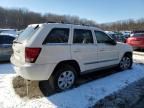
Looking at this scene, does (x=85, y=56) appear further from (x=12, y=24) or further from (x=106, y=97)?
(x=12, y=24)

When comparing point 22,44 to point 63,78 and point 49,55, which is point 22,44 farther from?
Result: point 63,78

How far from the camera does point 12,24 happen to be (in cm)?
8294

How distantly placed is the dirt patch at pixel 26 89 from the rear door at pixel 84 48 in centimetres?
143

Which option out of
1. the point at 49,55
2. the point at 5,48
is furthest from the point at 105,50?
the point at 5,48

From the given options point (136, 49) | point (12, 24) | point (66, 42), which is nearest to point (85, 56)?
point (66, 42)

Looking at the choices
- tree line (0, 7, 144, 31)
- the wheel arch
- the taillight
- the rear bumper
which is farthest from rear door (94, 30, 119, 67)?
tree line (0, 7, 144, 31)

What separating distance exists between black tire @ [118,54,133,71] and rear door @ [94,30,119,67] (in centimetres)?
65

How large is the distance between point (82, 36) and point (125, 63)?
2955 mm

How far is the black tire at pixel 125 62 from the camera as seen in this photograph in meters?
8.51

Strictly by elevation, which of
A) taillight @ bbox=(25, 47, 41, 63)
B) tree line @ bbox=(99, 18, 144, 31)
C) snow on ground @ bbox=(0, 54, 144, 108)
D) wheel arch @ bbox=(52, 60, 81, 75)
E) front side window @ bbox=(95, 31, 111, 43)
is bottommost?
snow on ground @ bbox=(0, 54, 144, 108)

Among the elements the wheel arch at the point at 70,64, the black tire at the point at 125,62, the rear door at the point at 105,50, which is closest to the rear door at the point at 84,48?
the wheel arch at the point at 70,64

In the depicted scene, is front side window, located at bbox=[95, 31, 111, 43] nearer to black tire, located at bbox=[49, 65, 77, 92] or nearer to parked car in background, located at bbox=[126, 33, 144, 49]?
black tire, located at bbox=[49, 65, 77, 92]

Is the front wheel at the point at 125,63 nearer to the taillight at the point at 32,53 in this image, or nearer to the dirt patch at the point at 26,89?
the dirt patch at the point at 26,89

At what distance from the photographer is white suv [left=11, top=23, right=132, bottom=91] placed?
539 cm
